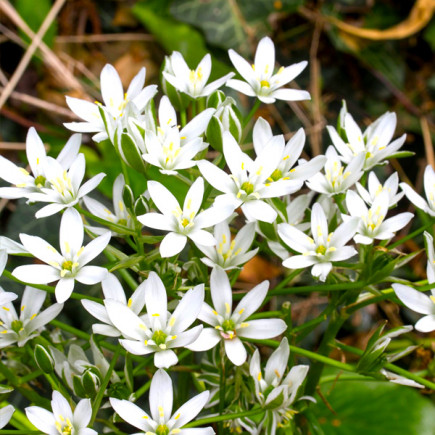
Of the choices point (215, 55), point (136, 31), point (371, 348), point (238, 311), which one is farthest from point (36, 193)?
point (136, 31)

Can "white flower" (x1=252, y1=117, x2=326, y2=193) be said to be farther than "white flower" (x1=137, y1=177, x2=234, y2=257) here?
Yes

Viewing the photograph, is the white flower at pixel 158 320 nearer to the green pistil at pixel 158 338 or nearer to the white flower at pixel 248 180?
the green pistil at pixel 158 338

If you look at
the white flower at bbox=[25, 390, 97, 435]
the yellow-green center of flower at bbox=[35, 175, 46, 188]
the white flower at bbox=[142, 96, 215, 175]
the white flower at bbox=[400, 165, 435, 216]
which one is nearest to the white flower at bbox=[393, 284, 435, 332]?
the white flower at bbox=[400, 165, 435, 216]

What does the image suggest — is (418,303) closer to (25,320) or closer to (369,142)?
(369,142)

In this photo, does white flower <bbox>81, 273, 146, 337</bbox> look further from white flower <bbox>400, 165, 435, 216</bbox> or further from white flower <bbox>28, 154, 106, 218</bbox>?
white flower <bbox>400, 165, 435, 216</bbox>

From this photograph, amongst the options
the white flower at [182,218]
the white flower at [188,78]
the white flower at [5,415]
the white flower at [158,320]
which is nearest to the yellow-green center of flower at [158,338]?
the white flower at [158,320]

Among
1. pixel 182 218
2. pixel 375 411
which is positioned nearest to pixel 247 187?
pixel 182 218

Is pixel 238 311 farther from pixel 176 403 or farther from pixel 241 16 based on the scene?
pixel 241 16
